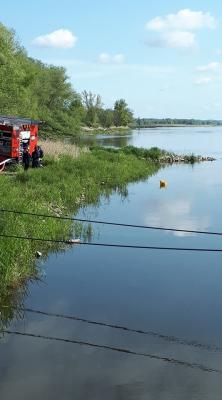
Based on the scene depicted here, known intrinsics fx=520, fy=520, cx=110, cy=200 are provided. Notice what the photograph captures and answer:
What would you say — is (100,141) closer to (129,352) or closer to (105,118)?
(129,352)

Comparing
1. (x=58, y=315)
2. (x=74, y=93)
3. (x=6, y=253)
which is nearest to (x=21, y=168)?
(x=6, y=253)

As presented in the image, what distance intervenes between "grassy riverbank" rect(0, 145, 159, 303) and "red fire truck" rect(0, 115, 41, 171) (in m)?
1.76

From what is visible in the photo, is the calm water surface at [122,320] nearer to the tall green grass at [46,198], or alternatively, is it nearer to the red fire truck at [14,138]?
the tall green grass at [46,198]

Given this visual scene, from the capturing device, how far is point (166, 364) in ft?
30.1

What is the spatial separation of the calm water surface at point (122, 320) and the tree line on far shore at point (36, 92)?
74.9ft

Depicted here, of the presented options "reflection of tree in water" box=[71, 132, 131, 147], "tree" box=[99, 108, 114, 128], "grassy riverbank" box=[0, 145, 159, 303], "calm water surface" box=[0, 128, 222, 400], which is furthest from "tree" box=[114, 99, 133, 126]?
"calm water surface" box=[0, 128, 222, 400]

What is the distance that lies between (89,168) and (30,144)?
4.35m

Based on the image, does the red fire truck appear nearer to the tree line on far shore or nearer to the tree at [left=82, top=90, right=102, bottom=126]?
the tree line on far shore

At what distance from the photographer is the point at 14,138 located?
26203mm

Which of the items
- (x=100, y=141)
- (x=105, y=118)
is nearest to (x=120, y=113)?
(x=105, y=118)

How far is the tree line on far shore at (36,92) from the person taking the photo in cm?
3916

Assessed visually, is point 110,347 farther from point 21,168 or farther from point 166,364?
point 21,168

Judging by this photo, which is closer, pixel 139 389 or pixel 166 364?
pixel 139 389

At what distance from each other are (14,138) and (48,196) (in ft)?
20.8
